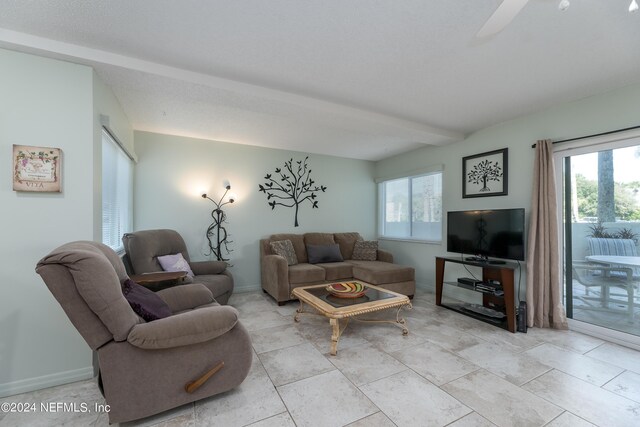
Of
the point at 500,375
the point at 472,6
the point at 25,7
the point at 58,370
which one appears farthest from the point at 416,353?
the point at 25,7

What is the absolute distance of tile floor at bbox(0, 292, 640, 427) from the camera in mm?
1602

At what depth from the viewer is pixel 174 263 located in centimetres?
320

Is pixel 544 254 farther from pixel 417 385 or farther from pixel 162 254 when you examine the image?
pixel 162 254

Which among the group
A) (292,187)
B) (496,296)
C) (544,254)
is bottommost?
(496,296)

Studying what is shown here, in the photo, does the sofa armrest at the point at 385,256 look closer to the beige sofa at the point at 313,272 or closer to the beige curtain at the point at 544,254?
the beige sofa at the point at 313,272

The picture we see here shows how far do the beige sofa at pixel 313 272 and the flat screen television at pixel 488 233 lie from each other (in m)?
0.82

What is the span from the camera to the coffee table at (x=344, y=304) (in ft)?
7.83

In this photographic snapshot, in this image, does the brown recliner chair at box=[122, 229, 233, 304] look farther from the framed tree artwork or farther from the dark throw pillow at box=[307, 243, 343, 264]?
the framed tree artwork

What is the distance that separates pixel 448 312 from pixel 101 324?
3.49 m

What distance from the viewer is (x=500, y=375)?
2043mm

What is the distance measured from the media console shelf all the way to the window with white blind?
389 centimetres

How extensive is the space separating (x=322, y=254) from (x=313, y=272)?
0.59 meters

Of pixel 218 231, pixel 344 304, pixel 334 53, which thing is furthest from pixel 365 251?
pixel 334 53

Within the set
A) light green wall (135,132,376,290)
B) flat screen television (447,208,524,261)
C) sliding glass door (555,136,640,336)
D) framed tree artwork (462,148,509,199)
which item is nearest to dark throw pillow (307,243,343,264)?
light green wall (135,132,376,290)
